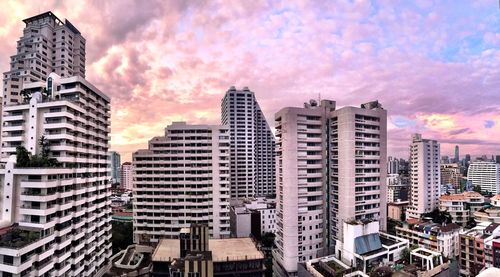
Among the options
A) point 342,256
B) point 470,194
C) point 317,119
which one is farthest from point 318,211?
point 470,194

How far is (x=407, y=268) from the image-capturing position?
33031 millimetres

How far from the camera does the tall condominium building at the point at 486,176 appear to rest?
107 metres

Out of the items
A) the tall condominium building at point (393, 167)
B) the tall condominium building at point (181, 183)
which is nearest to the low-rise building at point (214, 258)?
the tall condominium building at point (181, 183)

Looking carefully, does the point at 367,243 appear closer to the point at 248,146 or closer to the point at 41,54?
the point at 248,146

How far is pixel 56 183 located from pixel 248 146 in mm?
62460

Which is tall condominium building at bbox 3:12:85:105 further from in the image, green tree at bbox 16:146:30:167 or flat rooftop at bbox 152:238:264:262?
flat rooftop at bbox 152:238:264:262

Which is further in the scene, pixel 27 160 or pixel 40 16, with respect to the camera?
pixel 40 16

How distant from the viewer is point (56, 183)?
27.6m

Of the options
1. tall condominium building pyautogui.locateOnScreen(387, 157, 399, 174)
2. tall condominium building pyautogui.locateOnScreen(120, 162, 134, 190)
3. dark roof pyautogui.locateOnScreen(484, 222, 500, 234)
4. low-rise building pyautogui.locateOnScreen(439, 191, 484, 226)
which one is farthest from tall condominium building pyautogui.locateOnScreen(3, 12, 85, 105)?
tall condominium building pyautogui.locateOnScreen(387, 157, 399, 174)

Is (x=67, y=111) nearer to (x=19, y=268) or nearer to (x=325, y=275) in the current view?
(x=19, y=268)

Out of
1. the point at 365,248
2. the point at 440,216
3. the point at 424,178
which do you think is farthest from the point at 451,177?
the point at 365,248

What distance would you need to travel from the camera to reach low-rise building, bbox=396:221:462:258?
44312 millimetres

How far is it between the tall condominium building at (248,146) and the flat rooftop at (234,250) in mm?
43319

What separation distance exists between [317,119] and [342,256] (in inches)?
703
